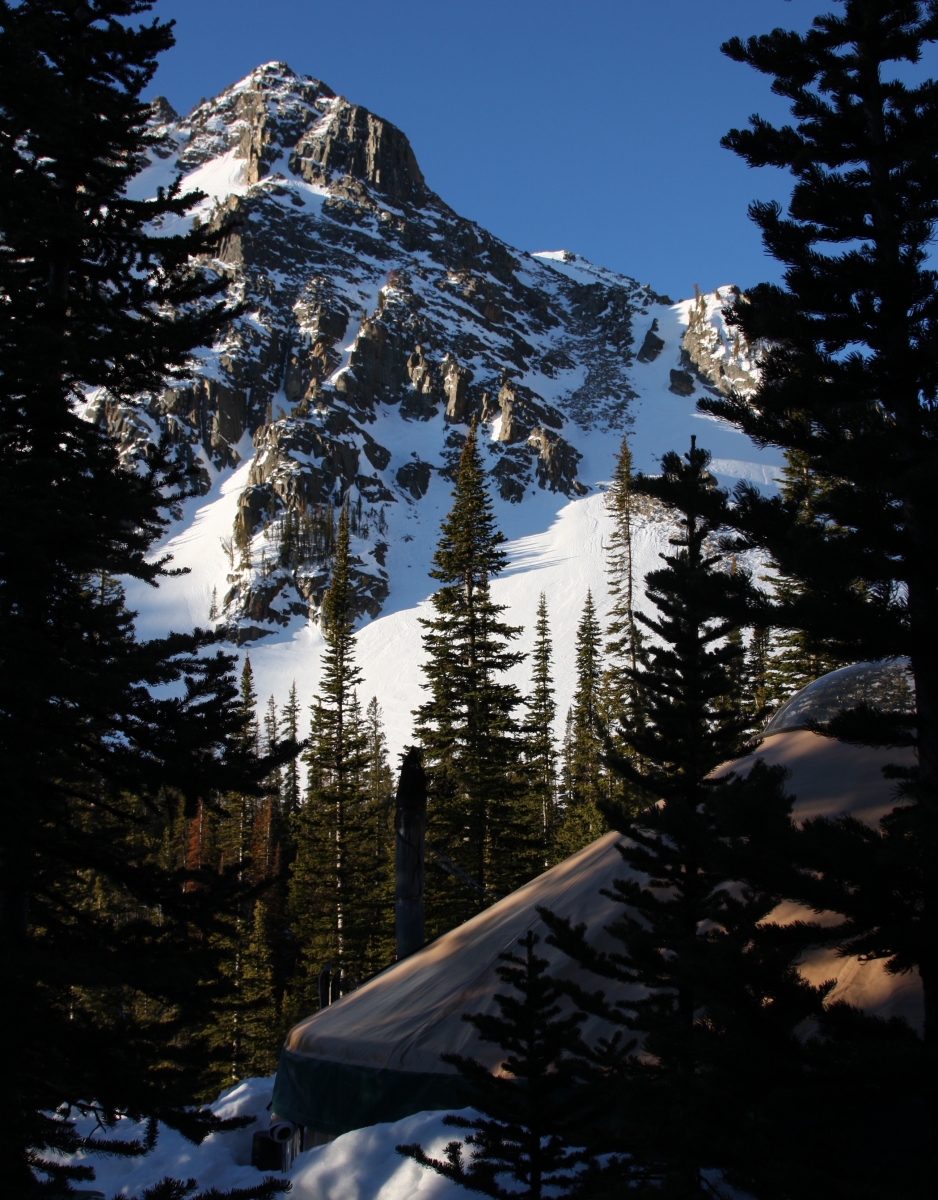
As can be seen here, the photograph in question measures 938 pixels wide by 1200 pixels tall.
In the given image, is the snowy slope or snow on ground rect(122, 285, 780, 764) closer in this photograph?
snow on ground rect(122, 285, 780, 764)

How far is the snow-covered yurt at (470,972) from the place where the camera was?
7266 millimetres

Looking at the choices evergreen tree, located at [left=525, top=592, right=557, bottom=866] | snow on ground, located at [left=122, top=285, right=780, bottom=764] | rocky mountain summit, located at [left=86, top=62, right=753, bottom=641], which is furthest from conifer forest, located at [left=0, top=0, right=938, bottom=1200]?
rocky mountain summit, located at [left=86, top=62, right=753, bottom=641]

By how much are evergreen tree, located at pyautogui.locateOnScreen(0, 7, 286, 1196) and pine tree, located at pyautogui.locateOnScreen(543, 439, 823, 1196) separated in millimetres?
2961

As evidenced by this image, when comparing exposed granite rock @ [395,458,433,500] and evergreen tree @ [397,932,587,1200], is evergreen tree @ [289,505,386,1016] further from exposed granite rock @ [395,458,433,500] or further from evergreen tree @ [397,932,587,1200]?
exposed granite rock @ [395,458,433,500]

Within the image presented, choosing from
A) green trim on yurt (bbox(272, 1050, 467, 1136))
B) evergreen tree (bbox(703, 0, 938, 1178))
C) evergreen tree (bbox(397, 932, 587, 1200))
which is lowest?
green trim on yurt (bbox(272, 1050, 467, 1136))

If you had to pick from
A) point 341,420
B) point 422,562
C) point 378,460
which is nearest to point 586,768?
point 422,562

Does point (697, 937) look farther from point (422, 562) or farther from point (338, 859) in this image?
point (422, 562)

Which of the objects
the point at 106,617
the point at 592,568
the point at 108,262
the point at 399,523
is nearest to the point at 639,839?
the point at 106,617

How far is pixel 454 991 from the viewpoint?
7.96m

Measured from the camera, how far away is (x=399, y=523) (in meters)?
147

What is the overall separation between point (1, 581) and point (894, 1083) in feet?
20.9

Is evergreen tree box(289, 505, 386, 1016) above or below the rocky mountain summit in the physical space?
below

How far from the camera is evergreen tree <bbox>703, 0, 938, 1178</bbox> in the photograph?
4188 millimetres

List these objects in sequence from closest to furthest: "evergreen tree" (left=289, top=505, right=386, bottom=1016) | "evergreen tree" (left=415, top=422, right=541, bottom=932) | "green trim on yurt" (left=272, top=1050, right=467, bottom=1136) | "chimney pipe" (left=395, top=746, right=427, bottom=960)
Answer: "green trim on yurt" (left=272, top=1050, right=467, bottom=1136) < "chimney pipe" (left=395, top=746, right=427, bottom=960) < "evergreen tree" (left=415, top=422, right=541, bottom=932) < "evergreen tree" (left=289, top=505, right=386, bottom=1016)
